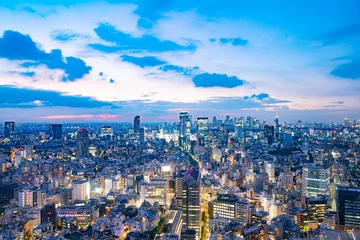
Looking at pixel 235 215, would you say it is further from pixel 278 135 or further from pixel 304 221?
pixel 278 135

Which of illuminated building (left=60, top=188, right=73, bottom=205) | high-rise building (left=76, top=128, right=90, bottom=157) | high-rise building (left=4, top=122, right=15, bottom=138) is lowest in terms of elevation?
illuminated building (left=60, top=188, right=73, bottom=205)

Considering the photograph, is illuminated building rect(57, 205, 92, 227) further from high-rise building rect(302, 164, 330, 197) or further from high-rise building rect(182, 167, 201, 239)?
high-rise building rect(302, 164, 330, 197)

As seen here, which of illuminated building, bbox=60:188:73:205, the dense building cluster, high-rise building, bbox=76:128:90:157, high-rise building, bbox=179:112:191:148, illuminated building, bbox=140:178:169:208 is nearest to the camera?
the dense building cluster

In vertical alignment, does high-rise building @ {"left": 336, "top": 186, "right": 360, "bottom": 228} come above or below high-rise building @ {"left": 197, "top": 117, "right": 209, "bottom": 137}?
below

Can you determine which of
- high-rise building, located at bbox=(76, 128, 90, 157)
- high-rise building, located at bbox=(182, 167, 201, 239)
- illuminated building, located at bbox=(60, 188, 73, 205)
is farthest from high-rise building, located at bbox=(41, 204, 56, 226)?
high-rise building, located at bbox=(76, 128, 90, 157)

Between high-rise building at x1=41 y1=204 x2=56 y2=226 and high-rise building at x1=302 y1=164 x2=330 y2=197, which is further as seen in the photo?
high-rise building at x1=302 y1=164 x2=330 y2=197

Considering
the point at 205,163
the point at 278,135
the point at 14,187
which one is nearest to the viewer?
the point at 14,187

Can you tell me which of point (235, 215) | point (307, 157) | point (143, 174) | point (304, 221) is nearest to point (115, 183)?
point (143, 174)
